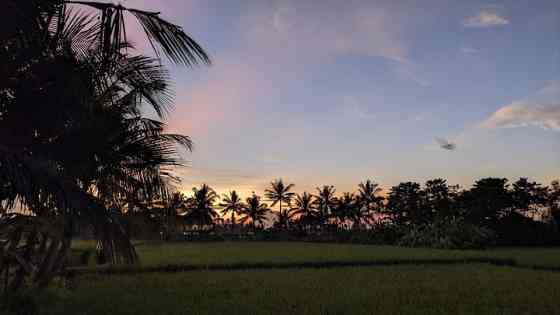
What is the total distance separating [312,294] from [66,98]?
6611mm

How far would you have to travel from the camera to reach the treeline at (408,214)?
1344 inches

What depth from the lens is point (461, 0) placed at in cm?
1209

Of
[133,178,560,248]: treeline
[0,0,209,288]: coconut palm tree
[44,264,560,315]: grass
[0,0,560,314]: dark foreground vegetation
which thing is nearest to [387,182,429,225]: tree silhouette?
[133,178,560,248]: treeline

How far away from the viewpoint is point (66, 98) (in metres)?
4.86

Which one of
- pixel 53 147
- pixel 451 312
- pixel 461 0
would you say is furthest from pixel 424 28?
pixel 53 147

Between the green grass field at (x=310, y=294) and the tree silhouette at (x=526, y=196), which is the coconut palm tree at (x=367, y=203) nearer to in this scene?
the tree silhouette at (x=526, y=196)

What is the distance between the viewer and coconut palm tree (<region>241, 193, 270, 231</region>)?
72062mm

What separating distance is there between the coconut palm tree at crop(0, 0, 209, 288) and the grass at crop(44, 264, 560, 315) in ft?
8.42

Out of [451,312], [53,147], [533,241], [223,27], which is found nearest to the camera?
[53,147]

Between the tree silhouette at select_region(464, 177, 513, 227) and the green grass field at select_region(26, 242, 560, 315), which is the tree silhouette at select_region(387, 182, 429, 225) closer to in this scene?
the tree silhouette at select_region(464, 177, 513, 227)

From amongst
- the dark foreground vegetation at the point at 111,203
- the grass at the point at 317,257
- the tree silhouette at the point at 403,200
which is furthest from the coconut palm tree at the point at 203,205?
the dark foreground vegetation at the point at 111,203

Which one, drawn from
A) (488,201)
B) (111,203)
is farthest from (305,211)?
(111,203)

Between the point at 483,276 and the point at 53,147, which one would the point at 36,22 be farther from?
the point at 483,276

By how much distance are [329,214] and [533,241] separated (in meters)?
31.8
